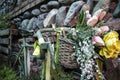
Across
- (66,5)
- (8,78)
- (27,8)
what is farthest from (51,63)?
(27,8)

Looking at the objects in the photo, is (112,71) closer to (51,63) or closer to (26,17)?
(51,63)

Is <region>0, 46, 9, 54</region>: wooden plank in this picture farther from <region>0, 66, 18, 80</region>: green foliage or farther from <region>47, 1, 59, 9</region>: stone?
<region>47, 1, 59, 9</region>: stone

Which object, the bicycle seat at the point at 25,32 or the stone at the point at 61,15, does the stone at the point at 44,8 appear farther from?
the stone at the point at 61,15

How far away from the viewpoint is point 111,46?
92.8 inches

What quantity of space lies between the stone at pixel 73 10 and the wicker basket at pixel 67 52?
0.71 m

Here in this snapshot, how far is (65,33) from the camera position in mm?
2521

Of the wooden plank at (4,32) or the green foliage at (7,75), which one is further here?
the wooden plank at (4,32)

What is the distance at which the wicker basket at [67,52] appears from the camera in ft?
8.34

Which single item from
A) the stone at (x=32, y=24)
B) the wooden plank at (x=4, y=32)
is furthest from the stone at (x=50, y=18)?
the wooden plank at (x=4, y=32)

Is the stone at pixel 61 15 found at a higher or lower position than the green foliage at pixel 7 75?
higher

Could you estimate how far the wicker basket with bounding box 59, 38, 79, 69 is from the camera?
2.54 metres

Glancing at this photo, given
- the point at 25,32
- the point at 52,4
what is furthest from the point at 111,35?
the point at 25,32

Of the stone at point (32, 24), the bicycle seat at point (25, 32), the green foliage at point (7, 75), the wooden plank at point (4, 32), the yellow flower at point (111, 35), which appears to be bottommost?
the green foliage at point (7, 75)

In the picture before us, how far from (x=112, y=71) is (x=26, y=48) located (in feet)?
5.07
